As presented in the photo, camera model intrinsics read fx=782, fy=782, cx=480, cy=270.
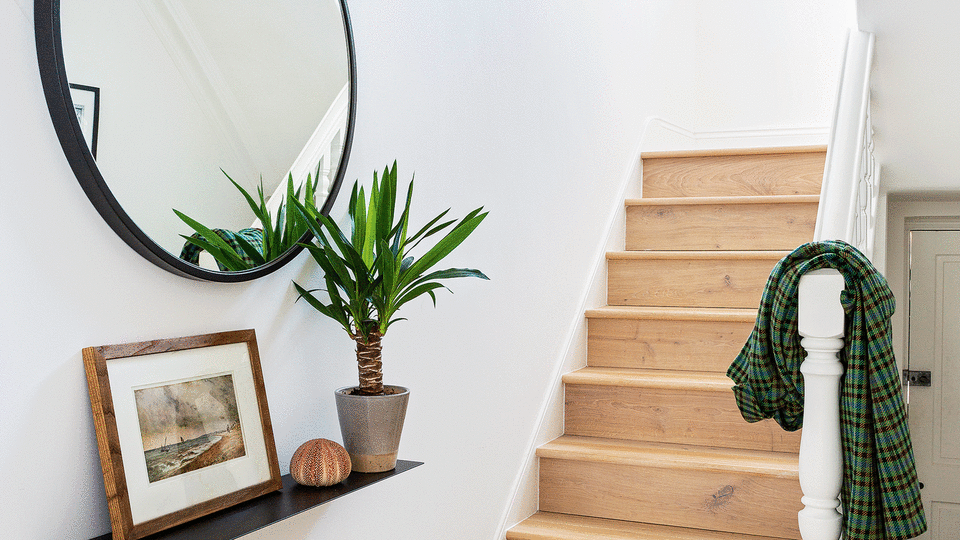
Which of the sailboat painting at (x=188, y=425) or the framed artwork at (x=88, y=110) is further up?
the framed artwork at (x=88, y=110)

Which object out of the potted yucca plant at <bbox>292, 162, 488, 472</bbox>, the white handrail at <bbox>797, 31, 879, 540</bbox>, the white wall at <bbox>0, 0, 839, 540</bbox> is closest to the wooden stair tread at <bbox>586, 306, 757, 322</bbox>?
the white wall at <bbox>0, 0, 839, 540</bbox>

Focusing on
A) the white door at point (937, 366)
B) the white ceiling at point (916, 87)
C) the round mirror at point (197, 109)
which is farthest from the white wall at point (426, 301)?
the white door at point (937, 366)

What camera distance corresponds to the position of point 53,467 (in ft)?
3.01

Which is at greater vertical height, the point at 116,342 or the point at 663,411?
the point at 116,342

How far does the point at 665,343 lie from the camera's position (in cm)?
259

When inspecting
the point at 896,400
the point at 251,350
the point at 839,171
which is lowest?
the point at 896,400

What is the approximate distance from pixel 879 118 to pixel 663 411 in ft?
3.70

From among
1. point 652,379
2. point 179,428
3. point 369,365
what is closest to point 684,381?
point 652,379

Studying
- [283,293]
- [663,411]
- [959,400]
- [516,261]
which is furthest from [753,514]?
[959,400]

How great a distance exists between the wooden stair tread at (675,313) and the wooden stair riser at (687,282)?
0.04 metres

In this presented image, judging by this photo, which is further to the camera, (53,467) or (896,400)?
(896,400)

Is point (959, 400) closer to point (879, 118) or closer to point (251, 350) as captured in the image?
point (879, 118)

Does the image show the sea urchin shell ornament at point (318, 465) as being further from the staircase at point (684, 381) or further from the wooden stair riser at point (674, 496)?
the wooden stair riser at point (674, 496)

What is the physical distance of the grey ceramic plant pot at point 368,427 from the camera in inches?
50.2
